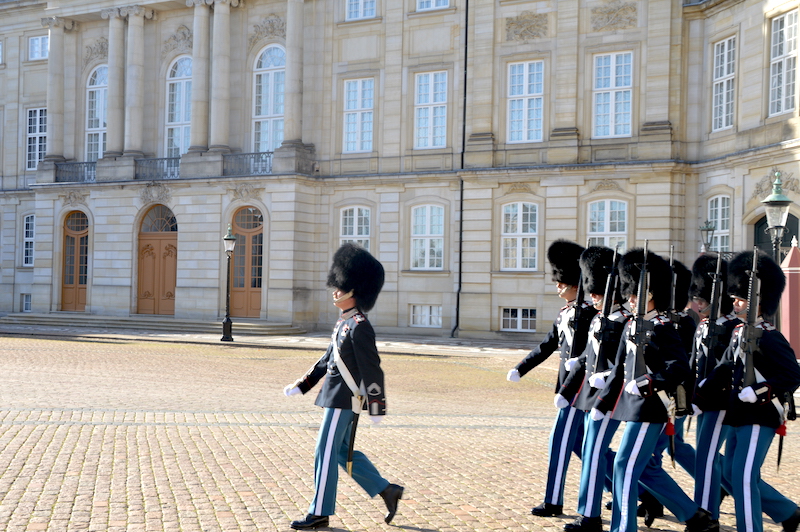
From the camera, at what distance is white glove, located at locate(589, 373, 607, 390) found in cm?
591

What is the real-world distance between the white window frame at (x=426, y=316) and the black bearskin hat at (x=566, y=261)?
21314 millimetres

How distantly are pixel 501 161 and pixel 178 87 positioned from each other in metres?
12.8

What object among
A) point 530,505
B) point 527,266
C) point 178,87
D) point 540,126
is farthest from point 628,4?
point 530,505

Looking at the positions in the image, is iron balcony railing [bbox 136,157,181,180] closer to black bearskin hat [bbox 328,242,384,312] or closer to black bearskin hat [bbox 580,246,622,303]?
black bearskin hat [bbox 328,242,384,312]

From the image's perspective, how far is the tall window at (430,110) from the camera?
2883 cm

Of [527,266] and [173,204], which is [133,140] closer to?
[173,204]

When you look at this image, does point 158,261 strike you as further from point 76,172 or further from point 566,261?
point 566,261

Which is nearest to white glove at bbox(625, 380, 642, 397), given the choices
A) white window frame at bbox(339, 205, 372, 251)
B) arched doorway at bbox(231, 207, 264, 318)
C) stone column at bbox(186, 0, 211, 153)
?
white window frame at bbox(339, 205, 372, 251)

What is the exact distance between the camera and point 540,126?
2755 cm

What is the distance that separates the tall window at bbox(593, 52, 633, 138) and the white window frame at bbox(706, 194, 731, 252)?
128 inches

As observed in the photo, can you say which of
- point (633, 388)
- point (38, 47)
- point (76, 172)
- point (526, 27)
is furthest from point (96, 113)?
point (633, 388)

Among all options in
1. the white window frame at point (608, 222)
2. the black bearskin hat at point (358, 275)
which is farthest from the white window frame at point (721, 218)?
the black bearskin hat at point (358, 275)

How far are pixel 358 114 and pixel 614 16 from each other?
8.82 meters

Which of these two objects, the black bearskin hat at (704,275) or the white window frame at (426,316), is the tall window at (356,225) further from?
the black bearskin hat at (704,275)
